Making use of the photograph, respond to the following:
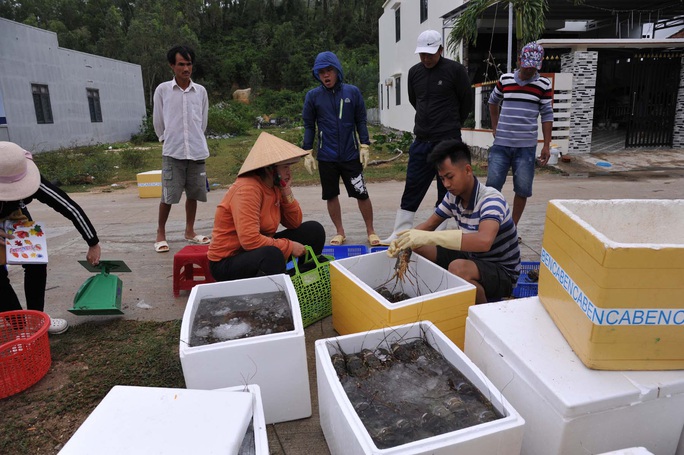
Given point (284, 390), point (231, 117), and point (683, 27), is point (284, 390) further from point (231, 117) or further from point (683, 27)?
point (231, 117)

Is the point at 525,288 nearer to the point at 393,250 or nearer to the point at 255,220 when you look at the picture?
the point at 393,250

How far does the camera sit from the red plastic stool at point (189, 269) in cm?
351

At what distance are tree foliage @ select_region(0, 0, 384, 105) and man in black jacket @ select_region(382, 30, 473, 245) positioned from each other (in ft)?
86.8

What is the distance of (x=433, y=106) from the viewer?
417 centimetres

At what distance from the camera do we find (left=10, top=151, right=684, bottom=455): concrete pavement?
10.8 feet

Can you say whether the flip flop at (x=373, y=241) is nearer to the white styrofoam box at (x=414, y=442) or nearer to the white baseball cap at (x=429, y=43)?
the white baseball cap at (x=429, y=43)

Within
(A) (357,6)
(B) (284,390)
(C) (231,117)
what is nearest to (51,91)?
(C) (231,117)

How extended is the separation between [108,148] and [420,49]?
1691cm

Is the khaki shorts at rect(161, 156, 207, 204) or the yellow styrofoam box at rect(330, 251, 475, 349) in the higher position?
the khaki shorts at rect(161, 156, 207, 204)

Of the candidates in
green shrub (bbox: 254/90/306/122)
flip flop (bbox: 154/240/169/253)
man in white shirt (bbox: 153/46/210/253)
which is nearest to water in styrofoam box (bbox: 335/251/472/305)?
man in white shirt (bbox: 153/46/210/253)

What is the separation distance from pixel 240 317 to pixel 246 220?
0.67 metres

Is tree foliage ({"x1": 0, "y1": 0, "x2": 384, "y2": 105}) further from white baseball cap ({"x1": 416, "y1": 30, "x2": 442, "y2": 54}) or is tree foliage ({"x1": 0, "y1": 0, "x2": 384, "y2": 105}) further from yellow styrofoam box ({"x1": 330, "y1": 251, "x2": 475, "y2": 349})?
yellow styrofoam box ({"x1": 330, "y1": 251, "x2": 475, "y2": 349})

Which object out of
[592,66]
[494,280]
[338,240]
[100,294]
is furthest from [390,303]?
[592,66]

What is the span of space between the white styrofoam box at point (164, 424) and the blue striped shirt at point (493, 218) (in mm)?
1658
